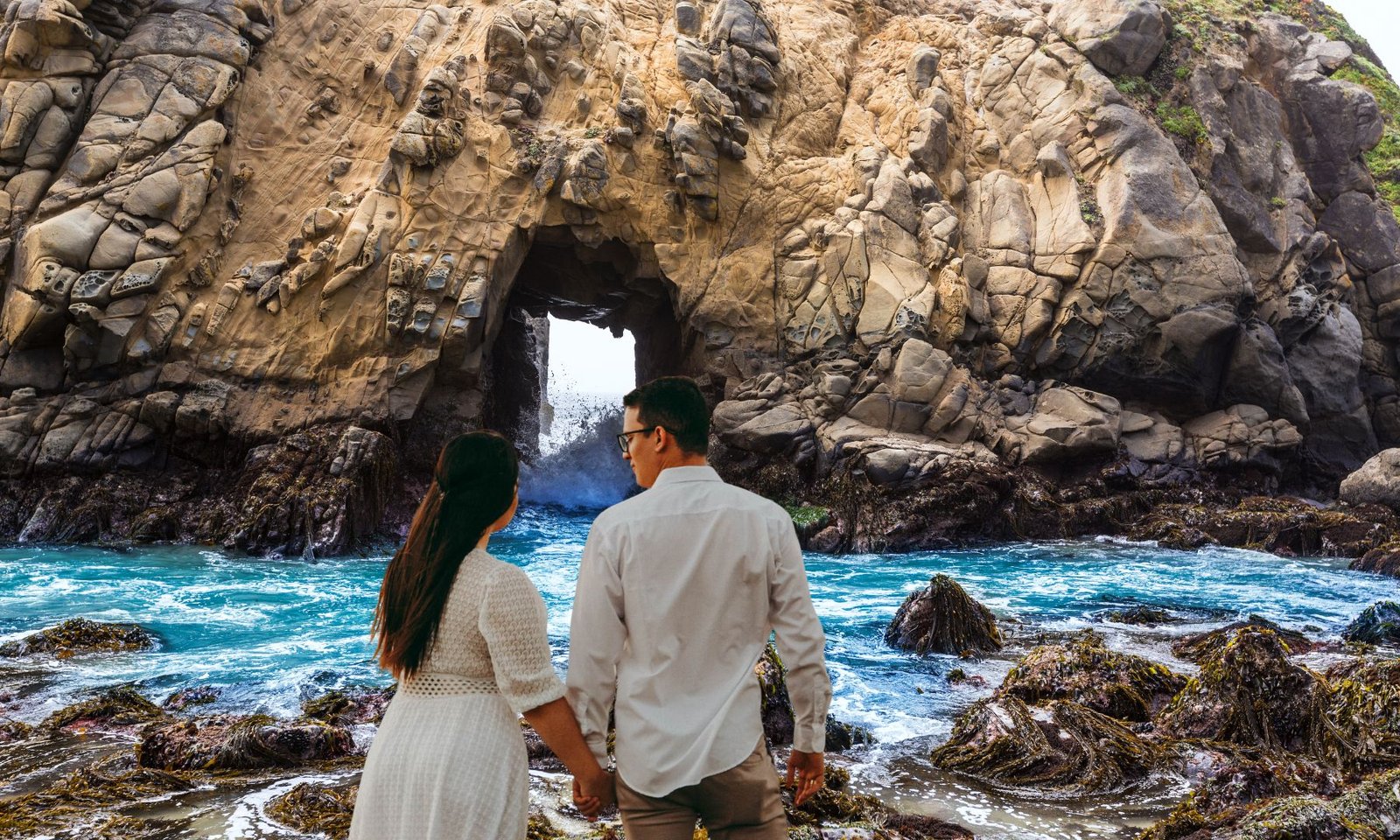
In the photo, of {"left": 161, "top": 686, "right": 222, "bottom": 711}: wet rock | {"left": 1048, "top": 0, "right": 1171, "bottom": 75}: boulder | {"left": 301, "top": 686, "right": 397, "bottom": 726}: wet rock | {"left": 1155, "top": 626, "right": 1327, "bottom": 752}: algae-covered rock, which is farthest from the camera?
{"left": 1048, "top": 0, "right": 1171, "bottom": 75}: boulder

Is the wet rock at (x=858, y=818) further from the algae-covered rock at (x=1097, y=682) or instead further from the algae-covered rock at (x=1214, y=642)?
the algae-covered rock at (x=1214, y=642)

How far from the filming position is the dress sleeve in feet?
7.43

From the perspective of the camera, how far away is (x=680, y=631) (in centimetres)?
242

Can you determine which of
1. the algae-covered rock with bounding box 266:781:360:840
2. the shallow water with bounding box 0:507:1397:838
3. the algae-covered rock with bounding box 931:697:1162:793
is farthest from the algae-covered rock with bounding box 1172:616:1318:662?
the algae-covered rock with bounding box 266:781:360:840

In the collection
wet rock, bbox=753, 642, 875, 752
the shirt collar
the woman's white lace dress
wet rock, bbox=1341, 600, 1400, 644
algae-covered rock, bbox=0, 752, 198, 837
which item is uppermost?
the shirt collar

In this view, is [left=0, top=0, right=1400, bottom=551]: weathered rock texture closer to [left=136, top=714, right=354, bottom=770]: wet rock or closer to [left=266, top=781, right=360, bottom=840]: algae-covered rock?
[left=136, top=714, right=354, bottom=770]: wet rock

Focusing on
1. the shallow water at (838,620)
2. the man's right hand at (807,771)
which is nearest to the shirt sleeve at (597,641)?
the man's right hand at (807,771)

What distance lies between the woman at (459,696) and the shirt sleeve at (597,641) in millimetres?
57

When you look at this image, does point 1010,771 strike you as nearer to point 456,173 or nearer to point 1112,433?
point 1112,433

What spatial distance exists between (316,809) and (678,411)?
306 centimetres

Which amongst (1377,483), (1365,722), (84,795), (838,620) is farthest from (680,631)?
(1377,483)

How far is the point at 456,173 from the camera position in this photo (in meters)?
17.6

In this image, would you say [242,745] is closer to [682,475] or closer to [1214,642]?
[682,475]

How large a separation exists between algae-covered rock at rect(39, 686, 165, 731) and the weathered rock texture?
29.1 feet
